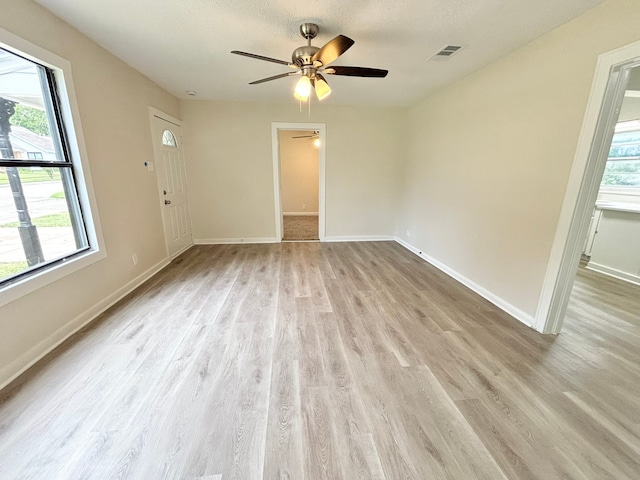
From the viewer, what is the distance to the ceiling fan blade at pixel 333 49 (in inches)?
69.3

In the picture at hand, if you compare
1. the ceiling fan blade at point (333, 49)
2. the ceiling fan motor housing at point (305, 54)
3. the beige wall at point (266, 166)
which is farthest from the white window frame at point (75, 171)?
the beige wall at point (266, 166)

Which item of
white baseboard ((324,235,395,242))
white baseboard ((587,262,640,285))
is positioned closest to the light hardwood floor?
white baseboard ((587,262,640,285))

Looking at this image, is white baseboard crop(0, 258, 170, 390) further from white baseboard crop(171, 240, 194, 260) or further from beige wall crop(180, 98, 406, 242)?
beige wall crop(180, 98, 406, 242)

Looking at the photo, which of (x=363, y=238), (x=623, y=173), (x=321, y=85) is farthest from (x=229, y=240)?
(x=623, y=173)

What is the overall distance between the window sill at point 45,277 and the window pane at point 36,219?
90 mm

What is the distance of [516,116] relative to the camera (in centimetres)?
249

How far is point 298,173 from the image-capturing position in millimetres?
7637

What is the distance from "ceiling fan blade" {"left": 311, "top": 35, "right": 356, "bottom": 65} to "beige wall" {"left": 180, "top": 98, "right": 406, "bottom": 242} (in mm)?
2736

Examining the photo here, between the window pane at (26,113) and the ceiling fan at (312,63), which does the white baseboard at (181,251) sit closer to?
the window pane at (26,113)

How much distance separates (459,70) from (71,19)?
12.5ft

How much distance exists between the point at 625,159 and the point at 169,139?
285 inches

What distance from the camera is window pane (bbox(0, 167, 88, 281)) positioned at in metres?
1.80

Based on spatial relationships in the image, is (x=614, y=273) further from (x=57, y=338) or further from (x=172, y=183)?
(x=172, y=183)

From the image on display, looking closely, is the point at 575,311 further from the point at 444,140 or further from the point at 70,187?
the point at 70,187
